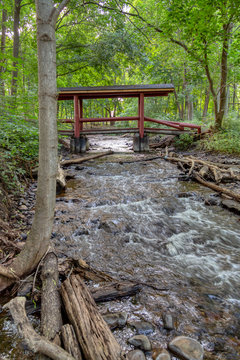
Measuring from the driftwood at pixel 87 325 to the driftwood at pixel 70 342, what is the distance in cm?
3

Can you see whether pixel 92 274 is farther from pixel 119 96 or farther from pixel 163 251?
pixel 119 96

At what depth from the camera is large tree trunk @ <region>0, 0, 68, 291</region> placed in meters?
1.56

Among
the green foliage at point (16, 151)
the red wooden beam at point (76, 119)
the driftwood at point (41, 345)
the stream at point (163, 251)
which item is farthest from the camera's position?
the red wooden beam at point (76, 119)

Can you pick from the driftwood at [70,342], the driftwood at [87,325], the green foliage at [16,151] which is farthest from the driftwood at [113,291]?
the green foliage at [16,151]

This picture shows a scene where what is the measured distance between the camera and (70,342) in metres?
1.33

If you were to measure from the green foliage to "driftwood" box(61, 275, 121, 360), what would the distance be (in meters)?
2.72

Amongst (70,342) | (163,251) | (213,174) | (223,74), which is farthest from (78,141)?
(70,342)

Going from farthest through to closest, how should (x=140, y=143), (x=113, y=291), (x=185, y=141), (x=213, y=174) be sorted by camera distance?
(x=140, y=143), (x=185, y=141), (x=213, y=174), (x=113, y=291)

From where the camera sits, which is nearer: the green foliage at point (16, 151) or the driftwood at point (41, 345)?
the driftwood at point (41, 345)

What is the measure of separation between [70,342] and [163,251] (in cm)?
178

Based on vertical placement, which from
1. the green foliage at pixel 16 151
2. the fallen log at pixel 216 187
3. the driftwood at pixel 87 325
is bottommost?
the driftwood at pixel 87 325

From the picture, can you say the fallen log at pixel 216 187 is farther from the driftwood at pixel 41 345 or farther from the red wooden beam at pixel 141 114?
the red wooden beam at pixel 141 114

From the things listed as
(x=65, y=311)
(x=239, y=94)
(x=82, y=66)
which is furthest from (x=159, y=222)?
(x=239, y=94)

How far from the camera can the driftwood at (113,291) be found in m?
1.92
